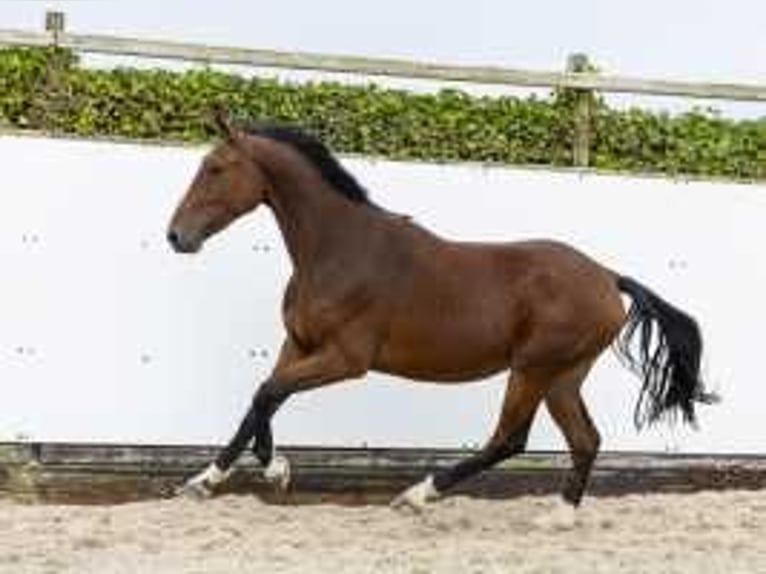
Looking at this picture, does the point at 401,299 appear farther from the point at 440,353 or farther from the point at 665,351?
the point at 665,351

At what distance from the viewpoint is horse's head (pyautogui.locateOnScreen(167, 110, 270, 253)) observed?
7980 mm

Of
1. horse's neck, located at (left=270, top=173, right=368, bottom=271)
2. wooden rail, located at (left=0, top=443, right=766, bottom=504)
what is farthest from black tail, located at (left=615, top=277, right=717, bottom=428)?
horse's neck, located at (left=270, top=173, right=368, bottom=271)

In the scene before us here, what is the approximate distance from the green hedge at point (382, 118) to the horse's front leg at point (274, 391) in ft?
5.33

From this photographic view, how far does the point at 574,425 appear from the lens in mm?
8430

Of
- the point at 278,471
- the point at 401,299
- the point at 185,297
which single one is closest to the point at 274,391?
the point at 278,471

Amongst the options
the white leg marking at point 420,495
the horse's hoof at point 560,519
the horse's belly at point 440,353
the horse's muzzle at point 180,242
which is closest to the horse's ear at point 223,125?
the horse's muzzle at point 180,242

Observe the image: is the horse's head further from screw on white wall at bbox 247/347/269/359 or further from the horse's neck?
screw on white wall at bbox 247/347/269/359

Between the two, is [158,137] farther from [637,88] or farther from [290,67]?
[637,88]

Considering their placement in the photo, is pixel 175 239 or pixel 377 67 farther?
pixel 377 67

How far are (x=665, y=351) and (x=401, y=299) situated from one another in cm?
141

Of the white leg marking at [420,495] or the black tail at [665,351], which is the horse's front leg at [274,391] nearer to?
the white leg marking at [420,495]

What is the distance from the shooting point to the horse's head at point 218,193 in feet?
26.2

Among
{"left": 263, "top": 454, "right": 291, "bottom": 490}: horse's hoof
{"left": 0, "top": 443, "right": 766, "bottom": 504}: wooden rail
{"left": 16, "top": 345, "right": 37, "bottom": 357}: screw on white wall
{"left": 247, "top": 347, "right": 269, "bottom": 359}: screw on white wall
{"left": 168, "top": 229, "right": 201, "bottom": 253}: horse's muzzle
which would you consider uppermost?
{"left": 168, "top": 229, "right": 201, "bottom": 253}: horse's muzzle

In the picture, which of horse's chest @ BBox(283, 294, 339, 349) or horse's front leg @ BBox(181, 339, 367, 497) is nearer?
horse's front leg @ BBox(181, 339, 367, 497)
